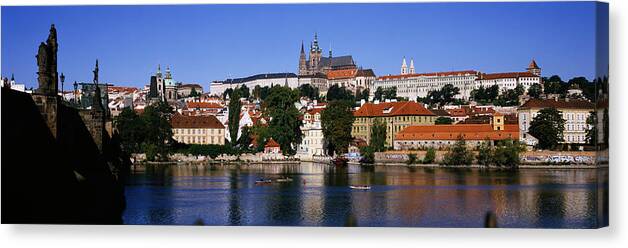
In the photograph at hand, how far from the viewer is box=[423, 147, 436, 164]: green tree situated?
80.3 ft

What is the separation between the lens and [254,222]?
40.9 feet

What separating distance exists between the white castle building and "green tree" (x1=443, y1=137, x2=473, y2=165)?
1.35 metres

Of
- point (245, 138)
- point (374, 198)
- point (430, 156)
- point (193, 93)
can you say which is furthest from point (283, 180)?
point (245, 138)

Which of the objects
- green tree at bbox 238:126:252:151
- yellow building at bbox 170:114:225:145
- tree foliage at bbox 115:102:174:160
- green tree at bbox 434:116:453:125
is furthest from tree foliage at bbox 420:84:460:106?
tree foliage at bbox 115:102:174:160

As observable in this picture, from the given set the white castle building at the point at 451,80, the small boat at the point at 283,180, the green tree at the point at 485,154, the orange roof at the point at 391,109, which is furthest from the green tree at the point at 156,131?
the orange roof at the point at 391,109

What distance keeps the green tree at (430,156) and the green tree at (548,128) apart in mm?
3938

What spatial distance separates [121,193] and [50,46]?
3.99 metres

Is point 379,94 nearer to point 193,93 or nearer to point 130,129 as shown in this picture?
point 193,93

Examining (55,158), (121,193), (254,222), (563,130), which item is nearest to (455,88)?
(563,130)

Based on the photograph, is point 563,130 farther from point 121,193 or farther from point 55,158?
point 55,158

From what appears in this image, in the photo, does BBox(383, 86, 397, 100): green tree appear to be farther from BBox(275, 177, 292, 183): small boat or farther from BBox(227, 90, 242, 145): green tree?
BBox(275, 177, 292, 183): small boat

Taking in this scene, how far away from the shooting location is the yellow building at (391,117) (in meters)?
27.5

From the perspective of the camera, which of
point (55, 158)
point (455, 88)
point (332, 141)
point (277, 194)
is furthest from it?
point (332, 141)

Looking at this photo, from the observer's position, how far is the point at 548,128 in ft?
66.0
